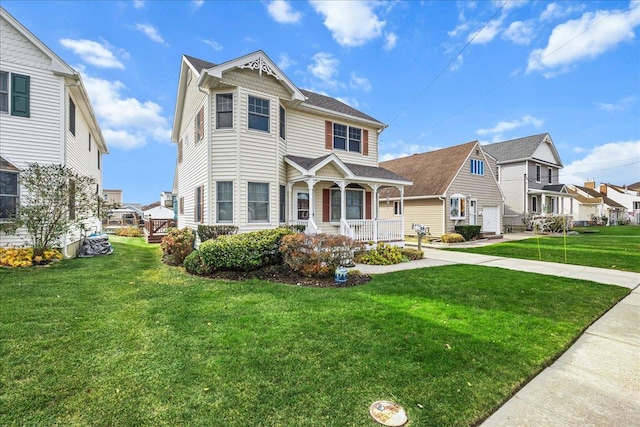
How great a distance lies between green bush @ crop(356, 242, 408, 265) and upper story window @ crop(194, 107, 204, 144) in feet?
27.0

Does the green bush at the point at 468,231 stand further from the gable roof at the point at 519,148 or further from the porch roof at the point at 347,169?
the gable roof at the point at 519,148

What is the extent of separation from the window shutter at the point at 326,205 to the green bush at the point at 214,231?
4.38 meters

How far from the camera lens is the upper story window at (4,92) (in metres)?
9.91

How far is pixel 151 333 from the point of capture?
4.46m

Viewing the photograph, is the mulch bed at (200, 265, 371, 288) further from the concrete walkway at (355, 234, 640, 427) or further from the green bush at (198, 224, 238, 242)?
the concrete walkway at (355, 234, 640, 427)

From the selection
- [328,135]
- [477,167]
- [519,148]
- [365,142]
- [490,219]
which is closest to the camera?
[328,135]

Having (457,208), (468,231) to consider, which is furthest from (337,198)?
(468,231)

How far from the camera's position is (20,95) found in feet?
33.2

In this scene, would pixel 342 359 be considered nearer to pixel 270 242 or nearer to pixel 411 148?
pixel 270 242

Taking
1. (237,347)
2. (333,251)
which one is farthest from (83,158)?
(237,347)

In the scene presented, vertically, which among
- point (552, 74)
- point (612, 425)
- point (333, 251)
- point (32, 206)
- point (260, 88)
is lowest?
point (612, 425)

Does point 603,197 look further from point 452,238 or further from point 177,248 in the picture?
point 177,248

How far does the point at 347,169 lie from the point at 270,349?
9.58m

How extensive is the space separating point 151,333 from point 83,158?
13.9 metres
